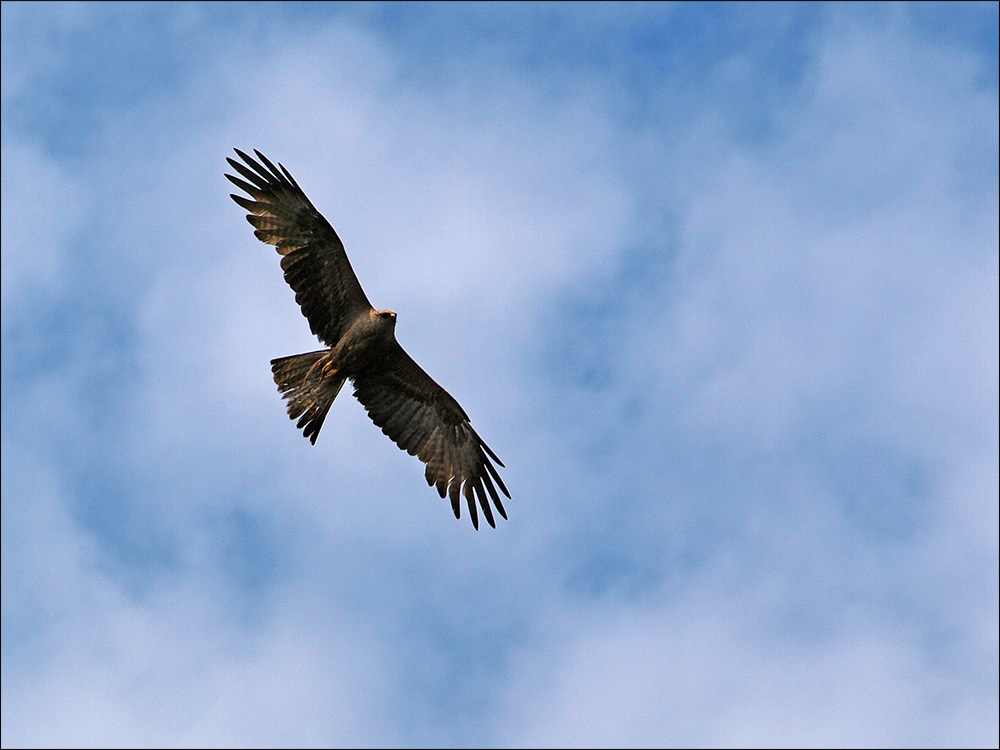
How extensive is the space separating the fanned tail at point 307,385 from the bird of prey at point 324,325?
0.05 ft

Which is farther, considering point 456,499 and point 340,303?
point 456,499

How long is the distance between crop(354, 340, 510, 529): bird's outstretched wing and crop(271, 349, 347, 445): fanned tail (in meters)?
0.85

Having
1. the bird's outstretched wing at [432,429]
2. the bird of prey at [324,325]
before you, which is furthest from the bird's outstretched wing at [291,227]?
the bird's outstretched wing at [432,429]

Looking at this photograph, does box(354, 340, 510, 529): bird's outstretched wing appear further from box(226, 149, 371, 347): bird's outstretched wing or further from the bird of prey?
box(226, 149, 371, 347): bird's outstretched wing

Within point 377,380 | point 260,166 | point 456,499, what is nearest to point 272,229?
point 260,166

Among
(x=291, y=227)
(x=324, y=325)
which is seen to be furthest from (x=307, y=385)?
(x=291, y=227)

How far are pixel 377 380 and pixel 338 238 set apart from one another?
2.38 metres

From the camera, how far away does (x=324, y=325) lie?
18.8m

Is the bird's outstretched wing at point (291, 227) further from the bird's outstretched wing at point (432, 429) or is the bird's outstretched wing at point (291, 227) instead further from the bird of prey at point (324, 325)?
the bird's outstretched wing at point (432, 429)

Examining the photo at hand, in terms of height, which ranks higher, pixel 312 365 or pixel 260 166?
pixel 260 166

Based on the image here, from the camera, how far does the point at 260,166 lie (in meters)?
18.4

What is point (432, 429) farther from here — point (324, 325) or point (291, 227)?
point (291, 227)

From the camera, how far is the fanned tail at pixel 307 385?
61.1 feet

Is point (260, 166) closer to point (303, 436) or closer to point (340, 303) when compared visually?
point (340, 303)
